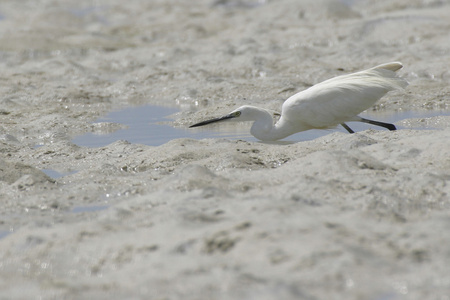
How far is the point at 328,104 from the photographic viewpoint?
687 cm

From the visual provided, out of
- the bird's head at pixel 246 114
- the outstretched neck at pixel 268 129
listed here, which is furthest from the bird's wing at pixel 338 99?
the bird's head at pixel 246 114

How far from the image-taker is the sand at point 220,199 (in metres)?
2.96

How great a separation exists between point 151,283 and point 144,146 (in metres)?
3.94

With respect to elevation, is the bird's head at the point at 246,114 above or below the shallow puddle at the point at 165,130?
above

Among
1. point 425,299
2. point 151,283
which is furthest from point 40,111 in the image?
point 425,299

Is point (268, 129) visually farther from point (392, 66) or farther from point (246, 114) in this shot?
point (392, 66)

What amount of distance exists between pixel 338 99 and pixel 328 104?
0.11m

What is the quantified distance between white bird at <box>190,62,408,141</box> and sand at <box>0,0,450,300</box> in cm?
36

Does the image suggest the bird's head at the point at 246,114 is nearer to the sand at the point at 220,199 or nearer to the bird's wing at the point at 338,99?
the bird's wing at the point at 338,99

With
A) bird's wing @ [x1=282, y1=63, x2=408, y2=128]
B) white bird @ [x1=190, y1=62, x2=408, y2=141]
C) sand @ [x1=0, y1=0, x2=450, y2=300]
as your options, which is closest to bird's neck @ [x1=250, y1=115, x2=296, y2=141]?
white bird @ [x1=190, y1=62, x2=408, y2=141]

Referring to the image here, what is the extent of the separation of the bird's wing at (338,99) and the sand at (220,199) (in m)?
A: 0.36

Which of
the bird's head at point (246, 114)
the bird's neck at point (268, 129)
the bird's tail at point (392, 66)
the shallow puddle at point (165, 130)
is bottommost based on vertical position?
the shallow puddle at point (165, 130)

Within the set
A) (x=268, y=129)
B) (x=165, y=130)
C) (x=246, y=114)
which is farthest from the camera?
(x=165, y=130)

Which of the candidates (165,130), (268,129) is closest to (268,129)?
(268,129)
